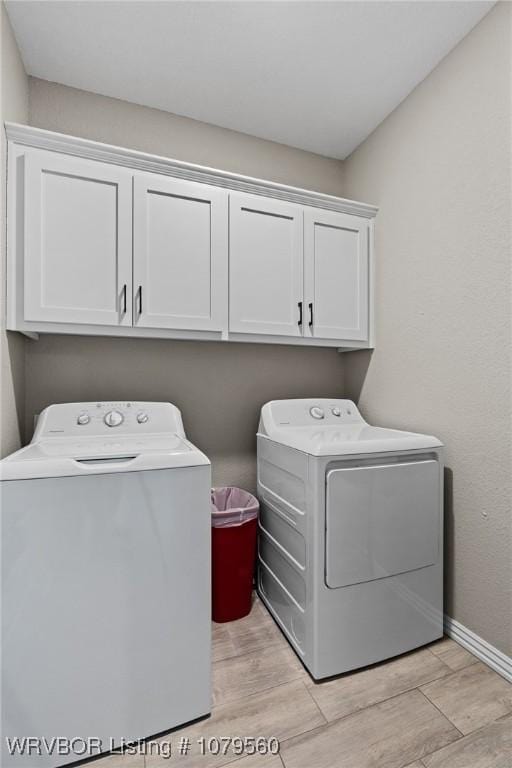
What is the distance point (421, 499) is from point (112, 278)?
5.43 feet

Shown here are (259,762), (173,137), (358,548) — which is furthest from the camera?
(173,137)

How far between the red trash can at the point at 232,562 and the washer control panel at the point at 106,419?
0.49m

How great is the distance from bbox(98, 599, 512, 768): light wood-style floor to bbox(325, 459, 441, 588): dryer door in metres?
0.37

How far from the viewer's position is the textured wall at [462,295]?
1443 mm

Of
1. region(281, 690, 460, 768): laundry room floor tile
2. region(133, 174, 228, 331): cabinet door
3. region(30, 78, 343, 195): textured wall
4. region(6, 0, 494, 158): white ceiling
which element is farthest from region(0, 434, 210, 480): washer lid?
region(6, 0, 494, 158): white ceiling

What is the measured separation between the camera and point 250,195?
6.19ft

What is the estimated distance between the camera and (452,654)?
5.09ft

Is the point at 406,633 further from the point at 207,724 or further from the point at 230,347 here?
the point at 230,347

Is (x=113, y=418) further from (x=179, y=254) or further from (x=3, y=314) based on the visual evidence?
(x=179, y=254)

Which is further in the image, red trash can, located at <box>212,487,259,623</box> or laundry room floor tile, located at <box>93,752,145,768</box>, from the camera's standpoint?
red trash can, located at <box>212,487,259,623</box>

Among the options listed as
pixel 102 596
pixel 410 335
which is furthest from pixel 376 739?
pixel 410 335

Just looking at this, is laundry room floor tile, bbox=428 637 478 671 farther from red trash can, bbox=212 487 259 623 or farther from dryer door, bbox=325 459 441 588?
red trash can, bbox=212 487 259 623

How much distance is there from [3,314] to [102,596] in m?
1.11

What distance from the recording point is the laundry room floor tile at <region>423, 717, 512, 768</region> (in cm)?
109
